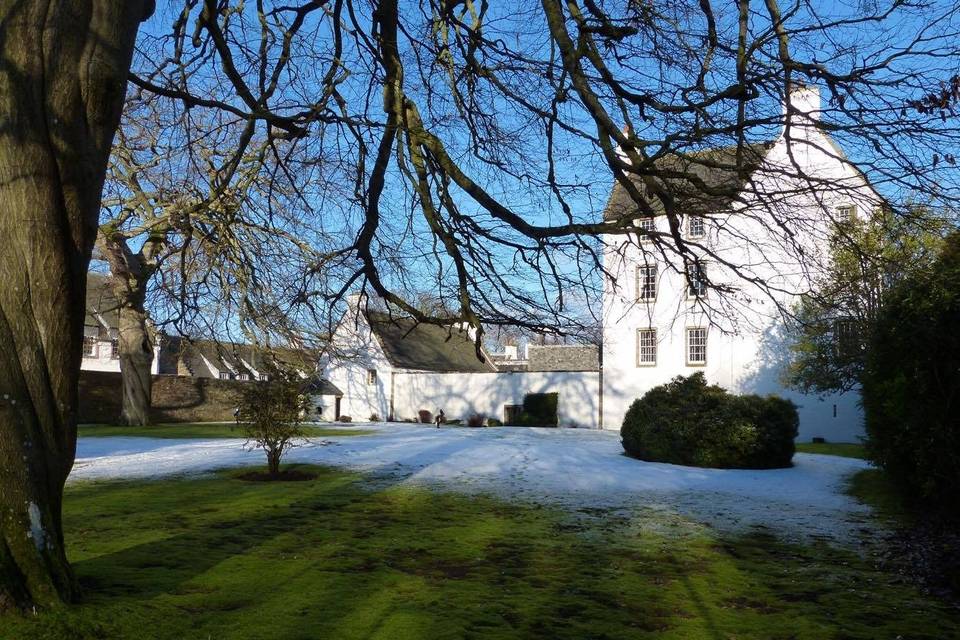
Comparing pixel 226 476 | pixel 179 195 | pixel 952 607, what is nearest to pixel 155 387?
pixel 179 195

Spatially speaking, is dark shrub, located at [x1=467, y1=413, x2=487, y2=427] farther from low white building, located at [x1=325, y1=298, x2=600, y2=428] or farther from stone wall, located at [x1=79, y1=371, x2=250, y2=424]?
stone wall, located at [x1=79, y1=371, x2=250, y2=424]

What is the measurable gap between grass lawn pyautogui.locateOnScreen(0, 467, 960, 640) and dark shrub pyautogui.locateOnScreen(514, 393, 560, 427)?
1021 inches

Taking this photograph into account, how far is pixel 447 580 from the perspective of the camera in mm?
5730

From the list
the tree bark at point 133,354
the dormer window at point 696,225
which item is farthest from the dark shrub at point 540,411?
the dormer window at point 696,225

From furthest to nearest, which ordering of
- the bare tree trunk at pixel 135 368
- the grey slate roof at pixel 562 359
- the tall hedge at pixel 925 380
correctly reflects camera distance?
the grey slate roof at pixel 562 359
the bare tree trunk at pixel 135 368
the tall hedge at pixel 925 380

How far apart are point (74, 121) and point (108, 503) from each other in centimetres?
642

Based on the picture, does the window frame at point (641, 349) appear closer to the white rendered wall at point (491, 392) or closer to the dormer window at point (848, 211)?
the white rendered wall at point (491, 392)

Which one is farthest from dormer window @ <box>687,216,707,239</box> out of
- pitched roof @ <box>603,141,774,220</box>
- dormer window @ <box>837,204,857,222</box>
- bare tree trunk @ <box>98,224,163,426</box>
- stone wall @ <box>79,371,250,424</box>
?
stone wall @ <box>79,371,250,424</box>

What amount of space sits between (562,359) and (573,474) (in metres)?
29.8

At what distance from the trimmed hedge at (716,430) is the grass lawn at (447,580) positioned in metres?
6.29

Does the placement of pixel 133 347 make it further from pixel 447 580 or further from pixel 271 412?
pixel 447 580

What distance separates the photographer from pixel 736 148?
6.42m

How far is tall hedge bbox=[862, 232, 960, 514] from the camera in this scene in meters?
7.40

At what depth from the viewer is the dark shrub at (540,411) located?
35062 mm
